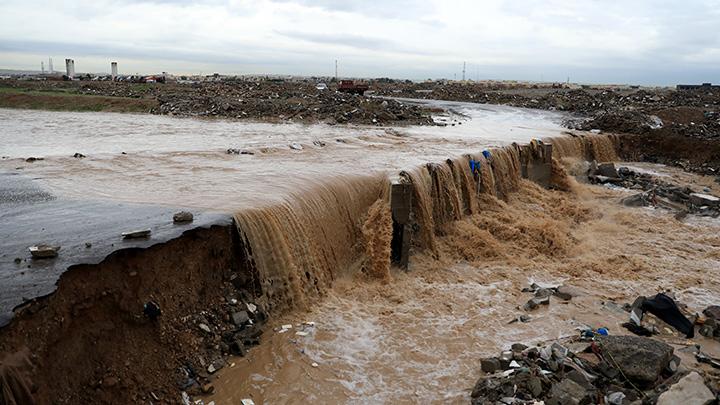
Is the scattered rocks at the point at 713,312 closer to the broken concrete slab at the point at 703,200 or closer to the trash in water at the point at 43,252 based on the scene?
the broken concrete slab at the point at 703,200

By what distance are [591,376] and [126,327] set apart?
532 cm

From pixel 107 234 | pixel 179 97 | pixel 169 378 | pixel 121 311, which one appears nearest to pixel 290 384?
pixel 169 378

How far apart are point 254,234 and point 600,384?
5.06 meters

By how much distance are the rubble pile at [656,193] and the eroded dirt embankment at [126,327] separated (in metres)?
13.7

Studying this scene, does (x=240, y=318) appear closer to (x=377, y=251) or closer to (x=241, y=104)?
(x=377, y=251)

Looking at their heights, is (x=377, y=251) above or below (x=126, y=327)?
below

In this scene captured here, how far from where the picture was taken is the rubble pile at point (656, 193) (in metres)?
15.5

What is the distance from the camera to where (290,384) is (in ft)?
20.6

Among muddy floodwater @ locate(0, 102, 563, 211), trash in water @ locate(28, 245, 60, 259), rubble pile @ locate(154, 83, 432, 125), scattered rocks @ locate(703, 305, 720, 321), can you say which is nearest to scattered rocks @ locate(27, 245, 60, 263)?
trash in water @ locate(28, 245, 60, 259)

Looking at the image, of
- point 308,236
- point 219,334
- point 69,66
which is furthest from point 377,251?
point 69,66

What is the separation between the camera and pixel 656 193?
16719 millimetres

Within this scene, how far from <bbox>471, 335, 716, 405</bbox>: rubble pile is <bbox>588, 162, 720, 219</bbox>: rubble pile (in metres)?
10.4

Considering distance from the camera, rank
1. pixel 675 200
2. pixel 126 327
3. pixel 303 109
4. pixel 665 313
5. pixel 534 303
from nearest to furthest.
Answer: pixel 126 327, pixel 665 313, pixel 534 303, pixel 675 200, pixel 303 109

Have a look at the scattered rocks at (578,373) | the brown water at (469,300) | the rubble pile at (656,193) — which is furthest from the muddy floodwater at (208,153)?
the scattered rocks at (578,373)
